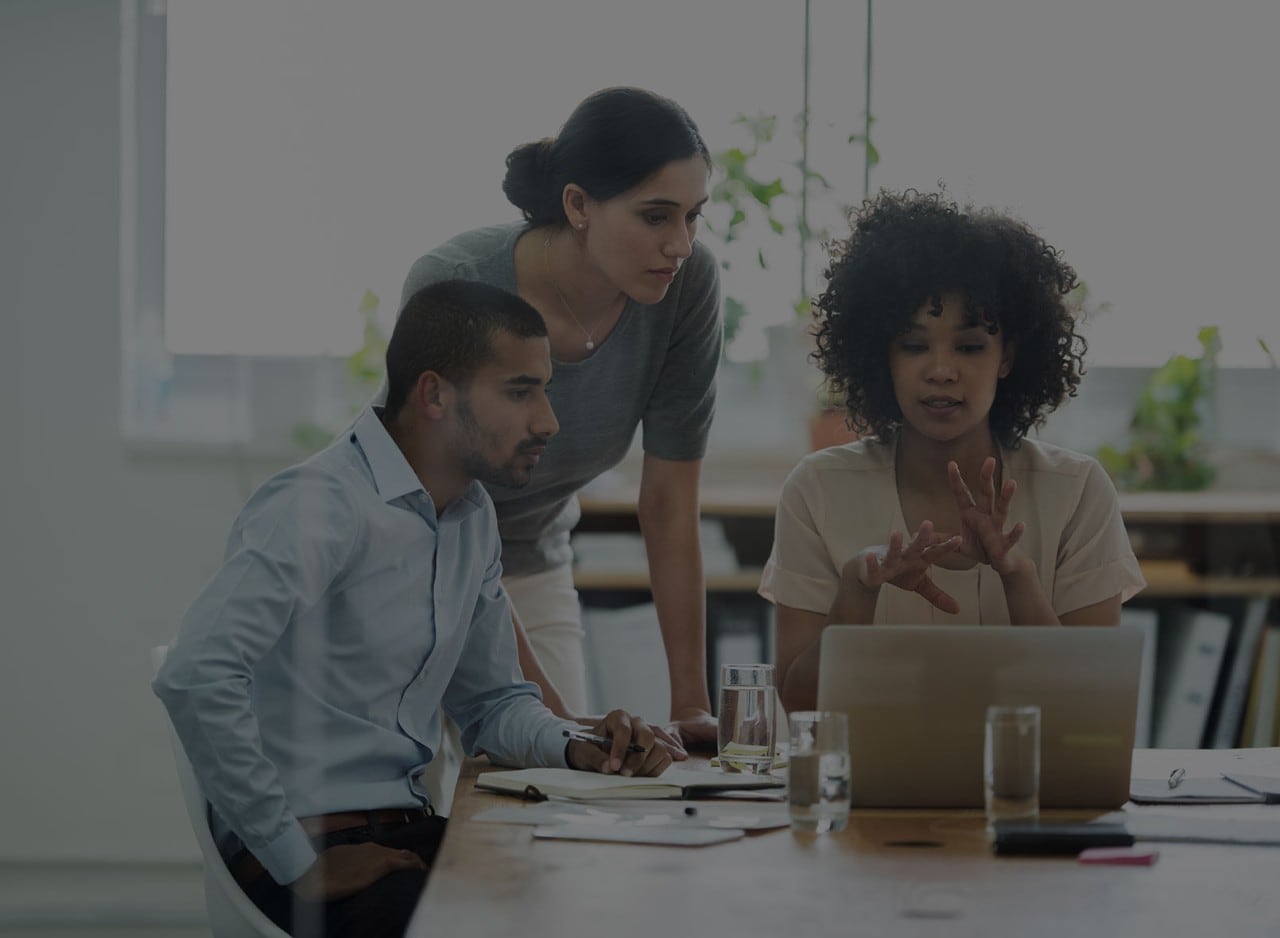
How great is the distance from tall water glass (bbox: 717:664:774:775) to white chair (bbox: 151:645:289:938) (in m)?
0.48

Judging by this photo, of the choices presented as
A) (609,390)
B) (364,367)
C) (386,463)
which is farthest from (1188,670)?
(386,463)

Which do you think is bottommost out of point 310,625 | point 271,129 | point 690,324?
point 310,625

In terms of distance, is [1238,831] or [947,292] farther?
[947,292]

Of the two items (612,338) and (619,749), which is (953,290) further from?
(619,749)

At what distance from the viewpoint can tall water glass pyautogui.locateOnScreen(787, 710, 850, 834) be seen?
127cm

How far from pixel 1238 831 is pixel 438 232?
149cm

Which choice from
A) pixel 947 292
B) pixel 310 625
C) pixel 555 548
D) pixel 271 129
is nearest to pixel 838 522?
pixel 947 292

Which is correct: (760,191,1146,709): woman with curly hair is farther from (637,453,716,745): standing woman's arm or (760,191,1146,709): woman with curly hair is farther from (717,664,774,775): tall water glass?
(637,453,716,745): standing woman's arm

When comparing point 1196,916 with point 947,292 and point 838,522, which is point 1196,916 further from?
point 947,292

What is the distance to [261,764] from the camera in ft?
4.84

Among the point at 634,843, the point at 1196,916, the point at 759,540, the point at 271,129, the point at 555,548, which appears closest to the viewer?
the point at 1196,916

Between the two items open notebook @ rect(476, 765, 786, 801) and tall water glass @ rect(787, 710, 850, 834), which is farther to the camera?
open notebook @ rect(476, 765, 786, 801)

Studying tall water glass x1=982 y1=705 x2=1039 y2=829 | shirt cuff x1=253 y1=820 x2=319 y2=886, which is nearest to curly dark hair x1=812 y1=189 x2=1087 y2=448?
tall water glass x1=982 y1=705 x2=1039 y2=829

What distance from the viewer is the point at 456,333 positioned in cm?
173
